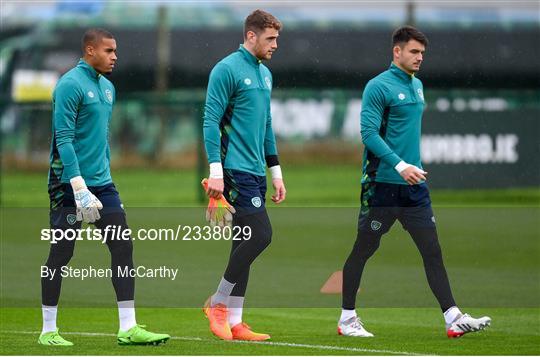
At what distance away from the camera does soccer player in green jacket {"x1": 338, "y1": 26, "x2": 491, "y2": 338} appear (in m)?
9.70

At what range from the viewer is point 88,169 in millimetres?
9055

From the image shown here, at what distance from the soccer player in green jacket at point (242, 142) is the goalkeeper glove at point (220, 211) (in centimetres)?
4

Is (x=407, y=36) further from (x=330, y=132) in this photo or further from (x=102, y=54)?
(x=330, y=132)

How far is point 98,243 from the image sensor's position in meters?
11.6

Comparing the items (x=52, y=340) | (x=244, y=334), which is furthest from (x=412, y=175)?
(x=52, y=340)

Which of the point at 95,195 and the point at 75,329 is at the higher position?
the point at 95,195

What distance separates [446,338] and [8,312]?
3701 millimetres

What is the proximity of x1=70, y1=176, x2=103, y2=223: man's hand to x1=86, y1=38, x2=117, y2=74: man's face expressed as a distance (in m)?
0.80

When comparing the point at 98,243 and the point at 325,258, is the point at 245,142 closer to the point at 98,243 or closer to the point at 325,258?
the point at 98,243

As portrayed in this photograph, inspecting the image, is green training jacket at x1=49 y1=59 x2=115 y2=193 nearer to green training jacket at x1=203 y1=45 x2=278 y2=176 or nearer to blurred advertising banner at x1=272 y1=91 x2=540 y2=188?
green training jacket at x1=203 y1=45 x2=278 y2=176

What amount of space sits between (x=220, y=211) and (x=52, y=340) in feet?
4.54


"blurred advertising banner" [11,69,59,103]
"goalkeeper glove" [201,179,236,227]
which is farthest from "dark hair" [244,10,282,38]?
"blurred advertising banner" [11,69,59,103]

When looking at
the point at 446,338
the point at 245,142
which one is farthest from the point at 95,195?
the point at 446,338

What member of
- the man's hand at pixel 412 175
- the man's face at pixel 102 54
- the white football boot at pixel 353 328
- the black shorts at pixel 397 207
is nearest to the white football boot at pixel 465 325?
the white football boot at pixel 353 328
